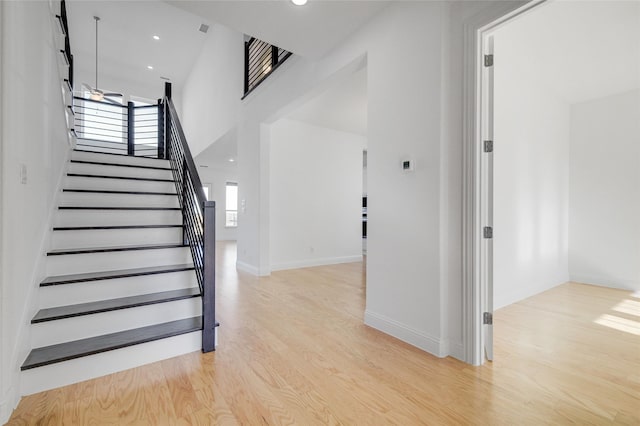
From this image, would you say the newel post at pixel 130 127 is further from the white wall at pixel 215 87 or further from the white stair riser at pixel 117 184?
the white stair riser at pixel 117 184

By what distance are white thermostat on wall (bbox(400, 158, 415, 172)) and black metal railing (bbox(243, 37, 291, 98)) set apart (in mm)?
2607

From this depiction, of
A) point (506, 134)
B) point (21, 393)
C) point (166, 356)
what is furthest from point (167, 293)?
point (506, 134)

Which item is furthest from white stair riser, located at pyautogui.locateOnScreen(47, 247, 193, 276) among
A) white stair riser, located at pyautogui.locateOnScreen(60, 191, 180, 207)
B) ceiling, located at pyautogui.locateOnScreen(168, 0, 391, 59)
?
ceiling, located at pyautogui.locateOnScreen(168, 0, 391, 59)

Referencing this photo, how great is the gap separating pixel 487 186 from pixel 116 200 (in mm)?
3617

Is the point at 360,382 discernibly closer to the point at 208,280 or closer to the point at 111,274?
the point at 208,280

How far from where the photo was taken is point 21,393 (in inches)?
62.7

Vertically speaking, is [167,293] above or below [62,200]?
below

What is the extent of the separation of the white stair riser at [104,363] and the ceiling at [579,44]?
3.43 metres

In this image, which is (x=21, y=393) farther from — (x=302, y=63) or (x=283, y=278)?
(x=302, y=63)

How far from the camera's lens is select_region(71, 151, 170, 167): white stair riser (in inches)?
146

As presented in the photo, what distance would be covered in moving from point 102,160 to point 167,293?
8.50 feet

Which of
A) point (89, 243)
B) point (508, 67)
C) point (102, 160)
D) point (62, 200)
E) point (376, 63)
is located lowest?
point (89, 243)

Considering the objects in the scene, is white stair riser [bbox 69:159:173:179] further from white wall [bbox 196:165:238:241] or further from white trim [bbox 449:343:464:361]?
white wall [bbox 196:165:238:241]

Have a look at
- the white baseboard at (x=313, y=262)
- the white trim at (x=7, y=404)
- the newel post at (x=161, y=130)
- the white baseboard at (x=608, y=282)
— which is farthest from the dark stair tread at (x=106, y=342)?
the white baseboard at (x=608, y=282)
